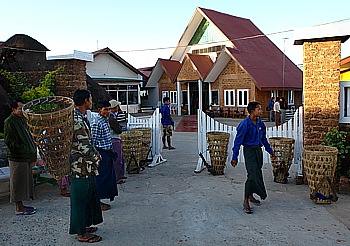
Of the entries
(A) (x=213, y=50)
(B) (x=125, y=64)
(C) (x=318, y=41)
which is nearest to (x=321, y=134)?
(C) (x=318, y=41)

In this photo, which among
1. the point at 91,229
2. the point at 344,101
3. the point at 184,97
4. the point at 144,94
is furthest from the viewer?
the point at 144,94

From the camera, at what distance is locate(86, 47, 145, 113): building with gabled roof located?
28.0 m

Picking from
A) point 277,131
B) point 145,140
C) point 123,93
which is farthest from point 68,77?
point 123,93

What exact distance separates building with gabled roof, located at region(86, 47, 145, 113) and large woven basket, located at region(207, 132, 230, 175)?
21104 millimetres

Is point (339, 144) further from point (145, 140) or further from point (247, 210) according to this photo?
point (145, 140)

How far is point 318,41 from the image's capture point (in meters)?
6.29

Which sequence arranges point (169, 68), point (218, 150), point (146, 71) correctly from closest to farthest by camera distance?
point (218, 150)
point (169, 68)
point (146, 71)

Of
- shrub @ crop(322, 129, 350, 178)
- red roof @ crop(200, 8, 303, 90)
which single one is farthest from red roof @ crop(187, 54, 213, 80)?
shrub @ crop(322, 129, 350, 178)

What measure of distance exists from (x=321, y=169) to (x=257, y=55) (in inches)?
872

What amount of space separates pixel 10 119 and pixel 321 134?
5063 millimetres

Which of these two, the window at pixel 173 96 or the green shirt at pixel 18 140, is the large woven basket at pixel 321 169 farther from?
the window at pixel 173 96

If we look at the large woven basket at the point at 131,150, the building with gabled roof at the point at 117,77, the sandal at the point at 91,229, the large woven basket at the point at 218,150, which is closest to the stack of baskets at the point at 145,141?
the large woven basket at the point at 131,150

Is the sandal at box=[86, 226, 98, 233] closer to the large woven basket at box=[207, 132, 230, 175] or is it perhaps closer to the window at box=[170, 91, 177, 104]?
the large woven basket at box=[207, 132, 230, 175]

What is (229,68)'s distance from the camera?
25.2 metres
